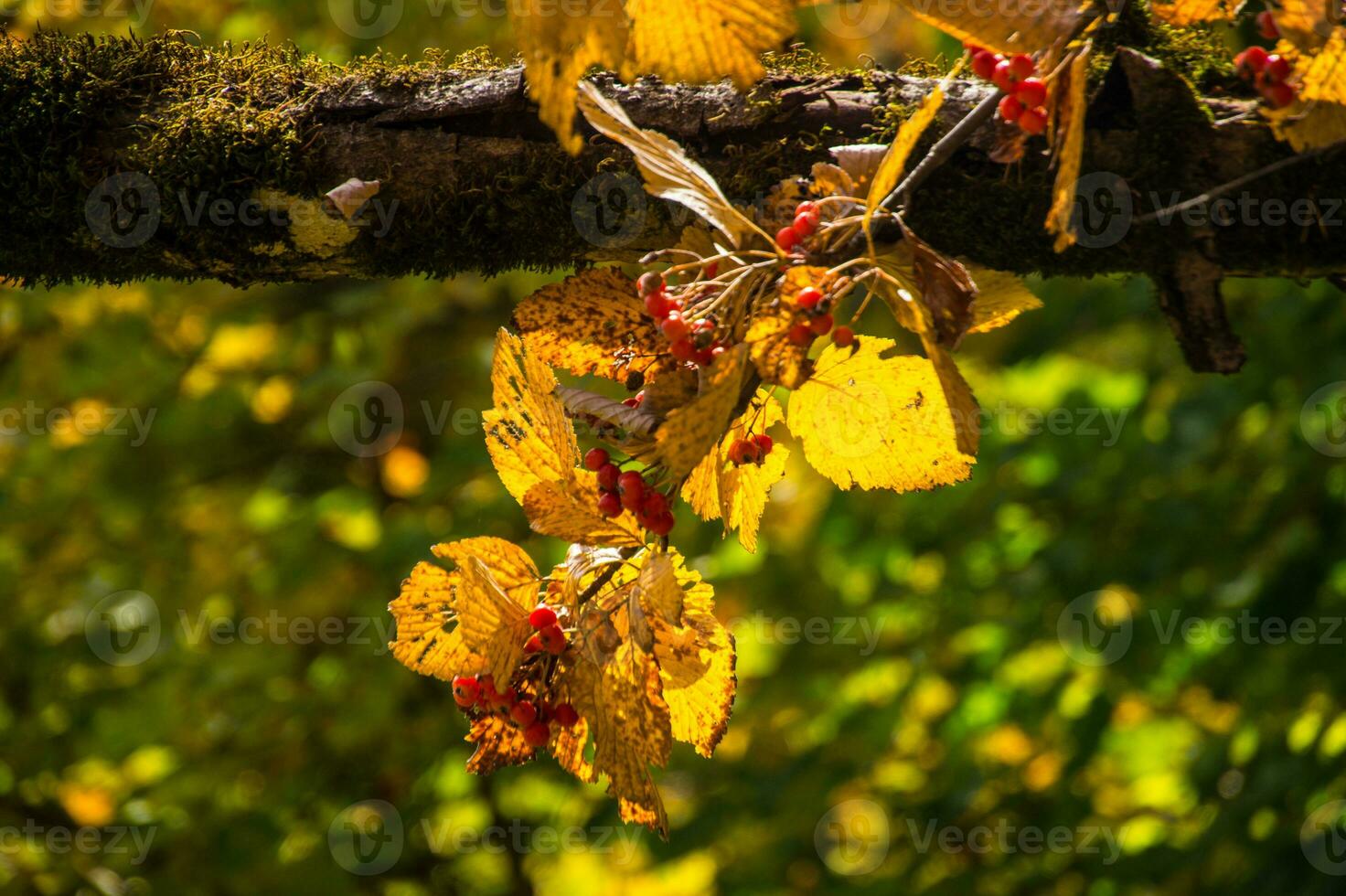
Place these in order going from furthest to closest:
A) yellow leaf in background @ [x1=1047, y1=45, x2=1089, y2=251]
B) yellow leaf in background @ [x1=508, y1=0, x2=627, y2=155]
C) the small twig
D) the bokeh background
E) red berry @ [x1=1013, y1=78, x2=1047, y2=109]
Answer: the bokeh background → the small twig → red berry @ [x1=1013, y1=78, x2=1047, y2=109] → yellow leaf in background @ [x1=1047, y1=45, x2=1089, y2=251] → yellow leaf in background @ [x1=508, y1=0, x2=627, y2=155]

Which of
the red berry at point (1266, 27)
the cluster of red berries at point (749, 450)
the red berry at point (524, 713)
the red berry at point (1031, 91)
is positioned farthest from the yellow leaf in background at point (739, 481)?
the red berry at point (1266, 27)

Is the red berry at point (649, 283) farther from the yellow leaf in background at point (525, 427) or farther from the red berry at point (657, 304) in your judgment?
the yellow leaf in background at point (525, 427)

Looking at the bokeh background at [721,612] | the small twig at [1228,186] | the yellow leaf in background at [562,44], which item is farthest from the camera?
the bokeh background at [721,612]

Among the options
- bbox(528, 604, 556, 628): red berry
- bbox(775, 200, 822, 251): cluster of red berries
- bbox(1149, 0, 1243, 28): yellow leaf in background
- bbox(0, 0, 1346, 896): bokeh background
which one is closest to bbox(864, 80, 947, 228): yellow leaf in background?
bbox(775, 200, 822, 251): cluster of red berries

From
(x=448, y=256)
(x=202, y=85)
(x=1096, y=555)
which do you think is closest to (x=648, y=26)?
(x=448, y=256)

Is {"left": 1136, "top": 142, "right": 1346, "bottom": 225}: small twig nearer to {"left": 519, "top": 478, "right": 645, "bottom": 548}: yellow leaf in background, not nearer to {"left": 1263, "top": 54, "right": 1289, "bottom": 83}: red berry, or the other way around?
{"left": 1263, "top": 54, "right": 1289, "bottom": 83}: red berry

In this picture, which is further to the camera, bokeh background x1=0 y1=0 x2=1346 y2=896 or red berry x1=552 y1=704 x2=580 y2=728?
bokeh background x1=0 y1=0 x2=1346 y2=896

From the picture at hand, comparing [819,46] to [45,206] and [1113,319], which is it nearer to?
[1113,319]
